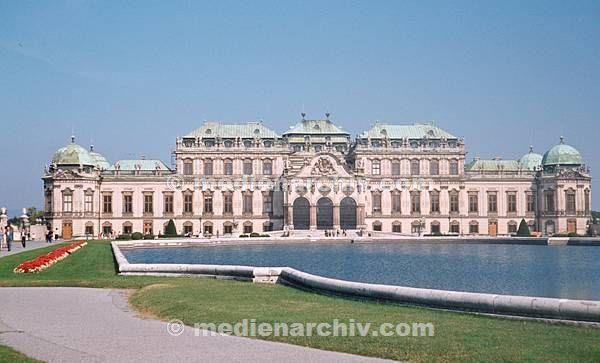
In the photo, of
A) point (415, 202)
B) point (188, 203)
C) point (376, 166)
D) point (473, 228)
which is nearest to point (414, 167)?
point (415, 202)

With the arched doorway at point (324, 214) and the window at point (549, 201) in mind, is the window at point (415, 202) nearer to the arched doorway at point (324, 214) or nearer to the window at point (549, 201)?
the arched doorway at point (324, 214)

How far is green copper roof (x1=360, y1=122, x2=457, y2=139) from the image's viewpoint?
94.0 metres

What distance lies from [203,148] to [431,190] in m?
27.7

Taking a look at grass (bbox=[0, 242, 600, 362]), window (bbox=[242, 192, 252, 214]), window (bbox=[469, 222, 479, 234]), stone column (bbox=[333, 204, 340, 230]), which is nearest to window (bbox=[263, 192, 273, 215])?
window (bbox=[242, 192, 252, 214])

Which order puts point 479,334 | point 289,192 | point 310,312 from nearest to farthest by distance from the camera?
point 479,334, point 310,312, point 289,192

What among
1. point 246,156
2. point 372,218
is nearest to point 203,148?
point 246,156

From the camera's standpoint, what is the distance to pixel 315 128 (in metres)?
97.6

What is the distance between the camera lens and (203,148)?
9144 centimetres

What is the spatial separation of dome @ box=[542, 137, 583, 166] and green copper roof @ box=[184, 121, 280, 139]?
110 ft

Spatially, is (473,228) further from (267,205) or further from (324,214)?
(267,205)

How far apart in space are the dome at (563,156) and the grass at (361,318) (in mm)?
75218

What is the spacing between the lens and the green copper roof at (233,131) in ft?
305

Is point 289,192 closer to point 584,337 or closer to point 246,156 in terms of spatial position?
point 246,156

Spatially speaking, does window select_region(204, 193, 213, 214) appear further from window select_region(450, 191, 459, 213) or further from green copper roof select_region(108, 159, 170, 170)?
window select_region(450, 191, 459, 213)
